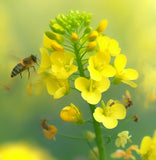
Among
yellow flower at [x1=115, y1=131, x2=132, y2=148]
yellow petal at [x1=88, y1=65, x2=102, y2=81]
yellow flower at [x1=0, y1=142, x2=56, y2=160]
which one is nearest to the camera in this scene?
yellow petal at [x1=88, y1=65, x2=102, y2=81]

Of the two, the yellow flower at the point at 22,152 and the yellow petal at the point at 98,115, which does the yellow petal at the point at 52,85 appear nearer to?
the yellow petal at the point at 98,115

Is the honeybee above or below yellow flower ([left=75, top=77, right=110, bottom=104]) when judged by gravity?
above

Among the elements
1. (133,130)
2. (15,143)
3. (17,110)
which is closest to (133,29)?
(133,130)

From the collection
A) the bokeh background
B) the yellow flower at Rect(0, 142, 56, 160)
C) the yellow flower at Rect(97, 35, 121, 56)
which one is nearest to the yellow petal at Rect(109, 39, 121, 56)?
the yellow flower at Rect(97, 35, 121, 56)

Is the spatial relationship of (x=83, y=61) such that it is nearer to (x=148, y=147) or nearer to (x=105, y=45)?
(x=105, y=45)

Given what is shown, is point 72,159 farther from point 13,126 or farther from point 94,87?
point 94,87

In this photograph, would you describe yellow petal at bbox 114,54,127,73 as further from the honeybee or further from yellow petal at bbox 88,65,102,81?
the honeybee

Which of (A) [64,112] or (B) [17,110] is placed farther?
(B) [17,110]
